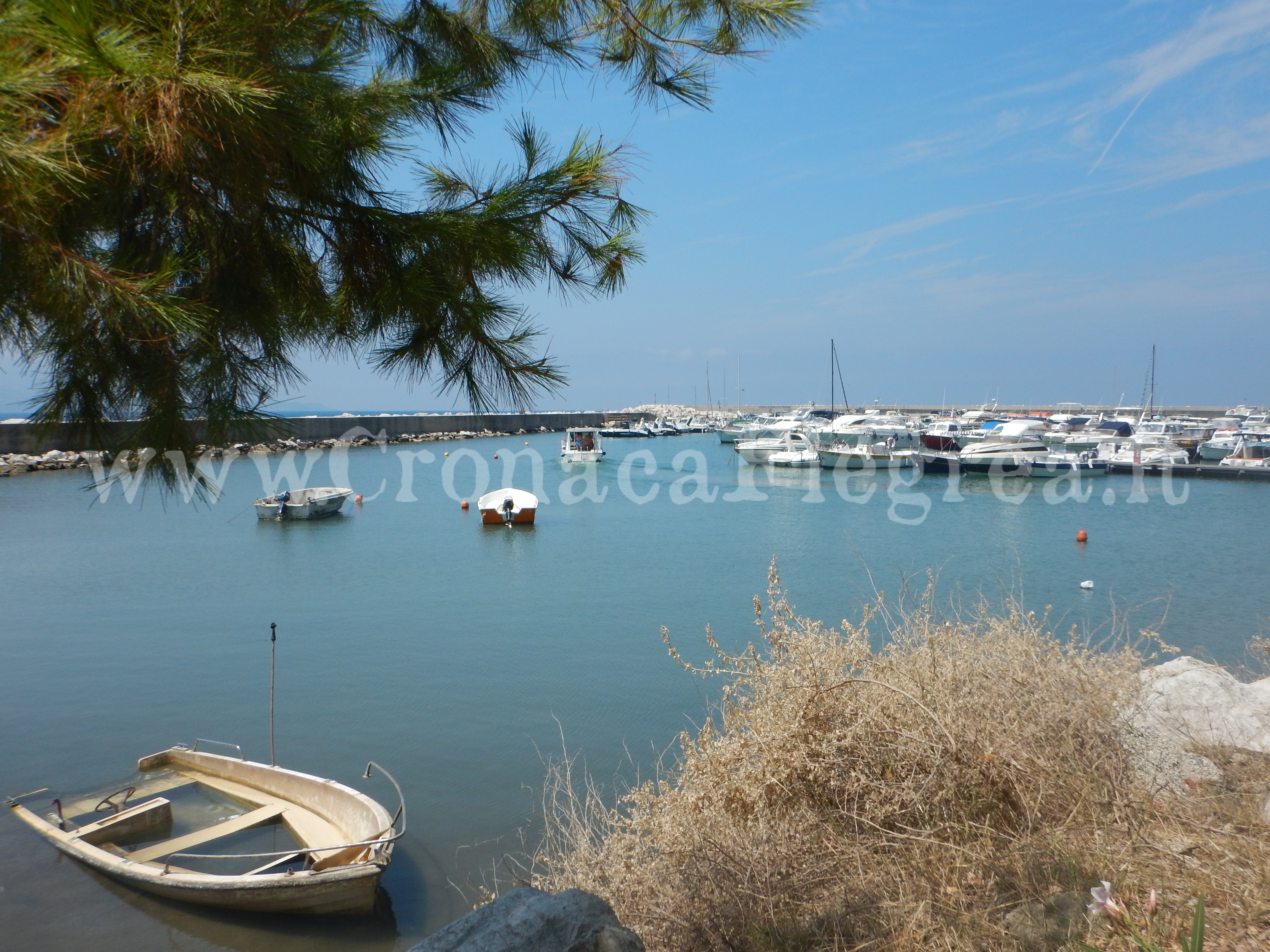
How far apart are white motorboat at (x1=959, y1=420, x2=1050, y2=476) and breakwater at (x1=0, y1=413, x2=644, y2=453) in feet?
67.1

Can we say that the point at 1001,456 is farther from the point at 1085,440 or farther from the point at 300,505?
the point at 300,505

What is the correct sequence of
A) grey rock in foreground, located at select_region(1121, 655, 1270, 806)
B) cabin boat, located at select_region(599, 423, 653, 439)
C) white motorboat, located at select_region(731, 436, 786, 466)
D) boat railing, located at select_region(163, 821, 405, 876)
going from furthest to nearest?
cabin boat, located at select_region(599, 423, 653, 439)
white motorboat, located at select_region(731, 436, 786, 466)
boat railing, located at select_region(163, 821, 405, 876)
grey rock in foreground, located at select_region(1121, 655, 1270, 806)

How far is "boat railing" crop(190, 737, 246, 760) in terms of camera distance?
788cm

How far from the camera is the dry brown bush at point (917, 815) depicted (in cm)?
294

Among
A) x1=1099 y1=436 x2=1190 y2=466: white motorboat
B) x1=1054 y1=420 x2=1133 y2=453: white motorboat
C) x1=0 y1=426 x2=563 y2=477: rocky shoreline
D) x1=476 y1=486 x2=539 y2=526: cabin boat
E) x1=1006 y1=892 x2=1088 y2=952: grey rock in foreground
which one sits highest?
x1=0 y1=426 x2=563 y2=477: rocky shoreline

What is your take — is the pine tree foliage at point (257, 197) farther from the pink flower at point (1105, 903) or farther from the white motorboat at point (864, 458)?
the white motorboat at point (864, 458)

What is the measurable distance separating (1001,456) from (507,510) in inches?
994

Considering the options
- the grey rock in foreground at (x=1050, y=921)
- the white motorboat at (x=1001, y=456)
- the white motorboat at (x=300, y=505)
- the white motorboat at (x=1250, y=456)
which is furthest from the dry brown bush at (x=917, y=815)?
the white motorboat at (x=1250, y=456)

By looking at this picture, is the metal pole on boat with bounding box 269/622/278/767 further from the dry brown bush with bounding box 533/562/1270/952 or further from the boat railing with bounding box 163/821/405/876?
the dry brown bush with bounding box 533/562/1270/952

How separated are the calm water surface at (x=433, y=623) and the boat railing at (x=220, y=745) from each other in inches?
10.4

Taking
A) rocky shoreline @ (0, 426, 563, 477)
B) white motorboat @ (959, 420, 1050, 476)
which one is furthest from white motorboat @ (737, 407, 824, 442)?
rocky shoreline @ (0, 426, 563, 477)

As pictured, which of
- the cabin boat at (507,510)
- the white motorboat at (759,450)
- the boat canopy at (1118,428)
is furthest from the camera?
the boat canopy at (1118,428)

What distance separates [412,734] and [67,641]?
324 inches

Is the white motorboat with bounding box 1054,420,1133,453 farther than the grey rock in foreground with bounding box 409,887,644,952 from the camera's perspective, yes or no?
Yes
